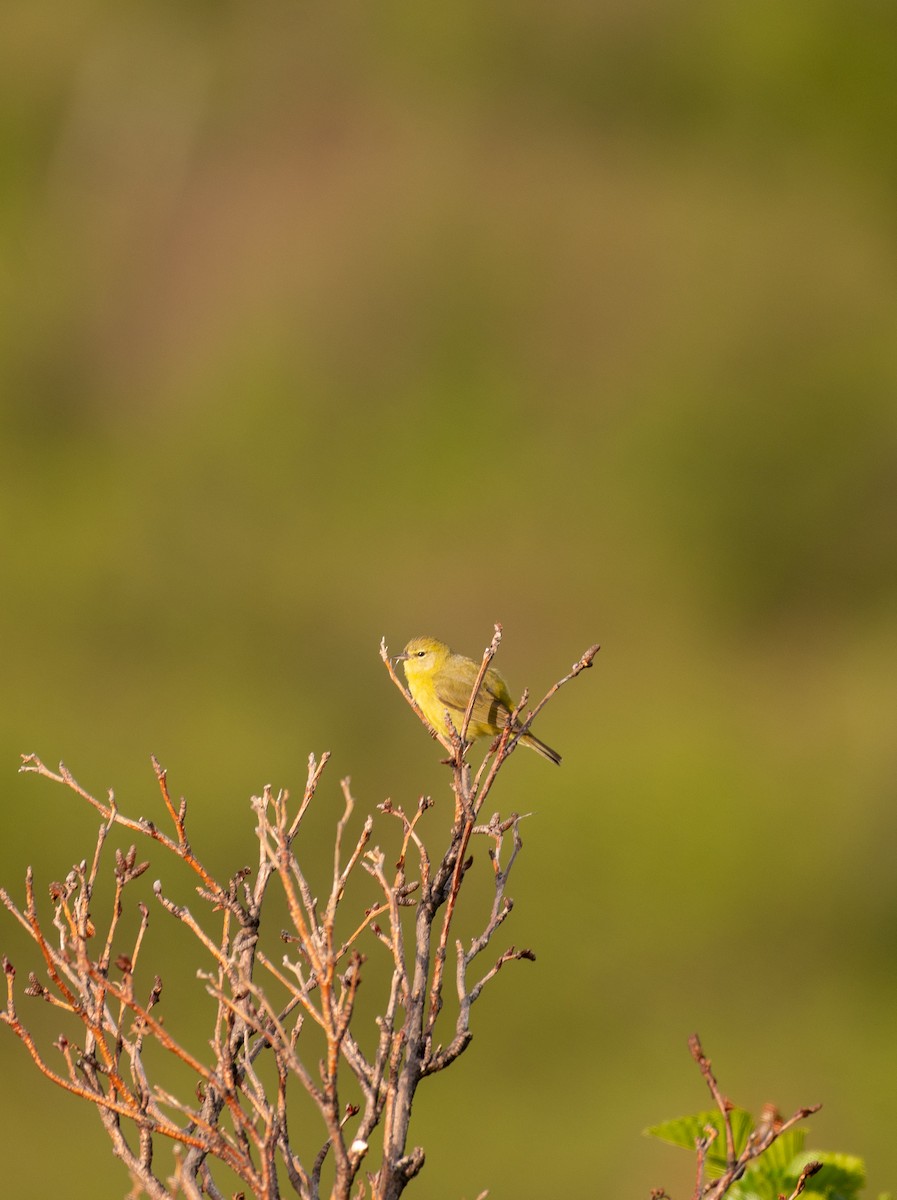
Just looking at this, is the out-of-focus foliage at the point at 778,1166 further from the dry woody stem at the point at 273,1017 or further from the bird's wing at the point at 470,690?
the bird's wing at the point at 470,690

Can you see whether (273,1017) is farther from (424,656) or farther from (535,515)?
(535,515)

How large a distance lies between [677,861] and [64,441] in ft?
31.5

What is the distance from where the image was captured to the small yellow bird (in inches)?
205

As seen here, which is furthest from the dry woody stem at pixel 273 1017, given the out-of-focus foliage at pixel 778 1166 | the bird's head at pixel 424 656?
the bird's head at pixel 424 656

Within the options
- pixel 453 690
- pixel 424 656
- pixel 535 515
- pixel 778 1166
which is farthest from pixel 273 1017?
pixel 535 515

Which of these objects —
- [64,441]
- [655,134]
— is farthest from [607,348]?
[64,441]

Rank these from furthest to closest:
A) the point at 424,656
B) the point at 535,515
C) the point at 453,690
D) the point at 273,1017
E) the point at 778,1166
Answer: the point at 535,515, the point at 424,656, the point at 453,690, the point at 778,1166, the point at 273,1017

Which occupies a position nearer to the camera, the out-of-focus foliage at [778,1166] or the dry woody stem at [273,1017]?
the dry woody stem at [273,1017]

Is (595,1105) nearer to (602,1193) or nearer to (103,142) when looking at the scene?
(602,1193)

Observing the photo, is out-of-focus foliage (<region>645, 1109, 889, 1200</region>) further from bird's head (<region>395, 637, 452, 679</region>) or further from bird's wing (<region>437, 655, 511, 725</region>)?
bird's head (<region>395, 637, 452, 679</region>)

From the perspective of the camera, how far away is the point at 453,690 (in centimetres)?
546

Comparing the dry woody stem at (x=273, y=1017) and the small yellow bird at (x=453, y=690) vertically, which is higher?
the dry woody stem at (x=273, y=1017)

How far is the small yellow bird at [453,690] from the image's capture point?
5.21 m

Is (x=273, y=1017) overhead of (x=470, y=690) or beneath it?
overhead
